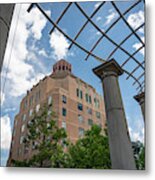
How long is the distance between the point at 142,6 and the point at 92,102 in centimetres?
88

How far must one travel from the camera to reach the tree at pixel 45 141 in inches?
76.2

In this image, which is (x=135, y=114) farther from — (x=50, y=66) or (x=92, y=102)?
(x=50, y=66)

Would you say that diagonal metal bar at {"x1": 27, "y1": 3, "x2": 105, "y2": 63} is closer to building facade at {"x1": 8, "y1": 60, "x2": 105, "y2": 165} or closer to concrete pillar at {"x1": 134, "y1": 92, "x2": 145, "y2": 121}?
building facade at {"x1": 8, "y1": 60, "x2": 105, "y2": 165}

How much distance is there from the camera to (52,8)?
2188mm

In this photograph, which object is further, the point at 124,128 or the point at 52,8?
the point at 52,8

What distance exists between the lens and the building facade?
1.98 metres

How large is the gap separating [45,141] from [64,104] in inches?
13.4

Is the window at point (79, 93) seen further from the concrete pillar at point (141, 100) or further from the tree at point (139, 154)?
the tree at point (139, 154)

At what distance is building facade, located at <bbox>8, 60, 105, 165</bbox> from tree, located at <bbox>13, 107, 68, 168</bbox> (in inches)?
1.6

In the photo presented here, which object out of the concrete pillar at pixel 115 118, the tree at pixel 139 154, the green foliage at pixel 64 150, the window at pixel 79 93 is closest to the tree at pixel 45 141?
the green foliage at pixel 64 150

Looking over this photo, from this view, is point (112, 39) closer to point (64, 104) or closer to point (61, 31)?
point (61, 31)

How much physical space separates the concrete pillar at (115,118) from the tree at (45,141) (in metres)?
0.38

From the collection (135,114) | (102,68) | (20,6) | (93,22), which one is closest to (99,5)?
(93,22)

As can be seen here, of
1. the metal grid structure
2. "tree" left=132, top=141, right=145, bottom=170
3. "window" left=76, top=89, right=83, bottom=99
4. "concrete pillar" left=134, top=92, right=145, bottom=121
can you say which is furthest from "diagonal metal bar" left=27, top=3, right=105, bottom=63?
"tree" left=132, top=141, right=145, bottom=170
